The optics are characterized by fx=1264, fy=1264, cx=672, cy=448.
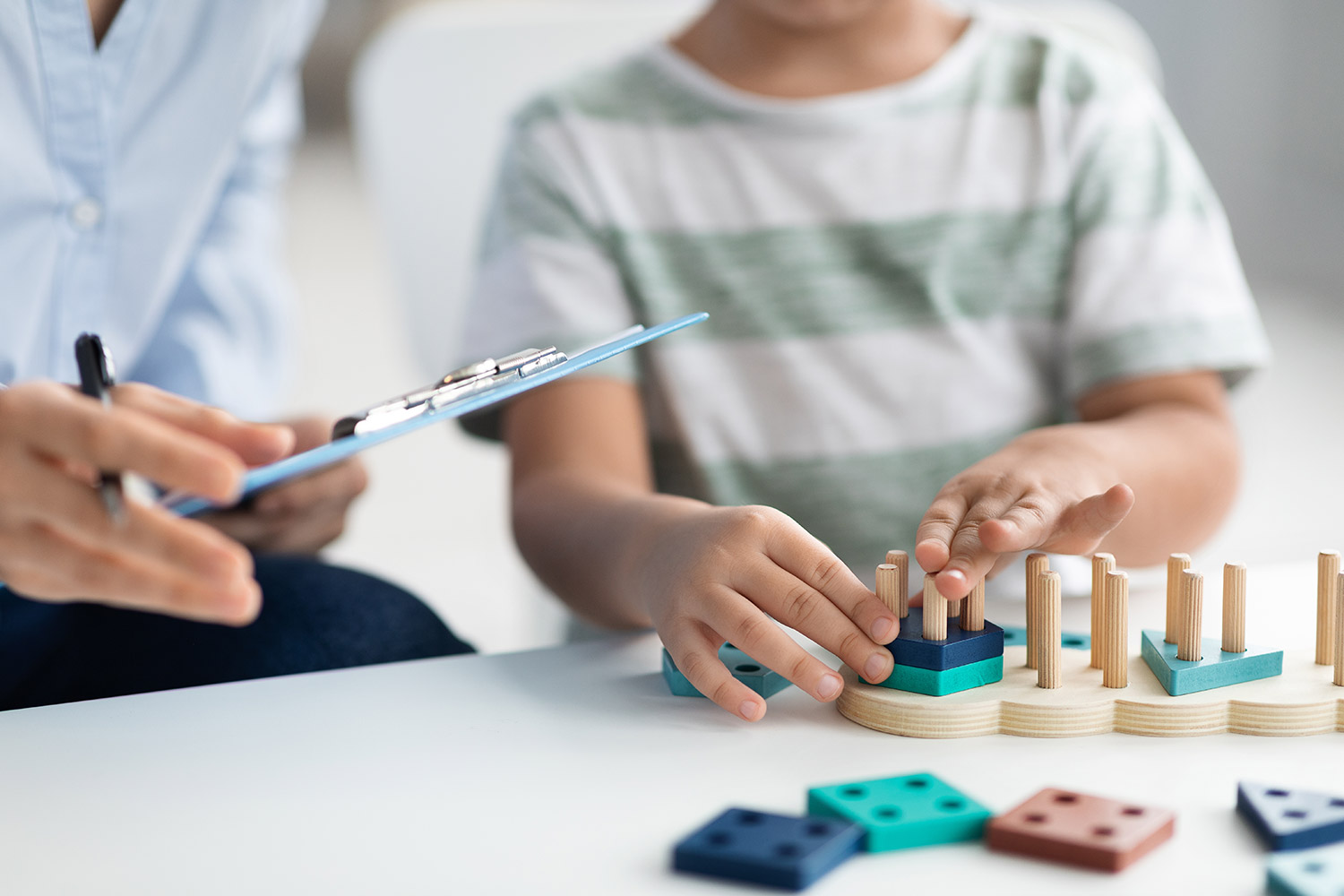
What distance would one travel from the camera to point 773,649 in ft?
1.42

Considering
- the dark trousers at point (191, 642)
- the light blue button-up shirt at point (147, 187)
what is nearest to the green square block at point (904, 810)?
the dark trousers at point (191, 642)

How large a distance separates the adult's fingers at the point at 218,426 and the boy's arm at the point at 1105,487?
0.69 feet

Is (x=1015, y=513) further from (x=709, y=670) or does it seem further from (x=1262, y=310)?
(x=1262, y=310)

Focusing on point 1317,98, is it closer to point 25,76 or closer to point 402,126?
point 402,126

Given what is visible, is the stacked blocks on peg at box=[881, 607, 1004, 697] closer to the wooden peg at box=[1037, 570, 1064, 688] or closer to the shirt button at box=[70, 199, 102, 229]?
the wooden peg at box=[1037, 570, 1064, 688]

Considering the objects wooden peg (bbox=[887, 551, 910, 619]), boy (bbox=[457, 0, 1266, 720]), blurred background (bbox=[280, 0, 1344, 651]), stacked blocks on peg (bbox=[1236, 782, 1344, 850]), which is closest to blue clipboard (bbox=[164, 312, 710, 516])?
wooden peg (bbox=[887, 551, 910, 619])

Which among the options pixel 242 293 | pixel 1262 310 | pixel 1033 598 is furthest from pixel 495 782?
pixel 1262 310

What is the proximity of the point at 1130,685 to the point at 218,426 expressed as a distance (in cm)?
30

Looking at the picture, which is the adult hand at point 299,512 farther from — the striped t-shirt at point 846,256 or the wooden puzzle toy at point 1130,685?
the wooden puzzle toy at point 1130,685

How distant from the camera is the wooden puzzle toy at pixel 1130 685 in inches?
15.9

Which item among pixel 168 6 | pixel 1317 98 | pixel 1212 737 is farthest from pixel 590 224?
pixel 1317 98

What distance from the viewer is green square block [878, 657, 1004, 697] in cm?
41

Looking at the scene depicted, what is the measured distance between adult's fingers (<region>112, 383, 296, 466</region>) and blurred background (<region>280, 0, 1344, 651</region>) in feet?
1.70

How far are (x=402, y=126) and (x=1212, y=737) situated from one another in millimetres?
880
